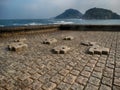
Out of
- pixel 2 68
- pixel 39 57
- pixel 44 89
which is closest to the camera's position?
pixel 44 89

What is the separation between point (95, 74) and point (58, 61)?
1433mm

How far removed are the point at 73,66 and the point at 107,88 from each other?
1.36 m

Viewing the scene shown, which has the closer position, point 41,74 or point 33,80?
point 33,80

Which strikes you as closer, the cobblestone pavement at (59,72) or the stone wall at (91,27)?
the cobblestone pavement at (59,72)

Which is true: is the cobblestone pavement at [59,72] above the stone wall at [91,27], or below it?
below

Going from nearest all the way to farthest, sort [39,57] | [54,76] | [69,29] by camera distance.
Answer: [54,76] → [39,57] → [69,29]

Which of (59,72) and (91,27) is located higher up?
(91,27)

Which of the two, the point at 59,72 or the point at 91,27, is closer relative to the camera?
the point at 59,72

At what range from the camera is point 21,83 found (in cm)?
302

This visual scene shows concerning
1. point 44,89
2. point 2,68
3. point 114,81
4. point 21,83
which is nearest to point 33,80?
point 21,83

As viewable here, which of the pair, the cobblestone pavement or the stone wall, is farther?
the stone wall

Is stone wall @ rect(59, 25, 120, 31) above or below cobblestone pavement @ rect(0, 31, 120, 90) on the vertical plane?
above

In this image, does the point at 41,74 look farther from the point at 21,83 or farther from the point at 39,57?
the point at 39,57

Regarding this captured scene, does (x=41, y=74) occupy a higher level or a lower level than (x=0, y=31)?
lower
